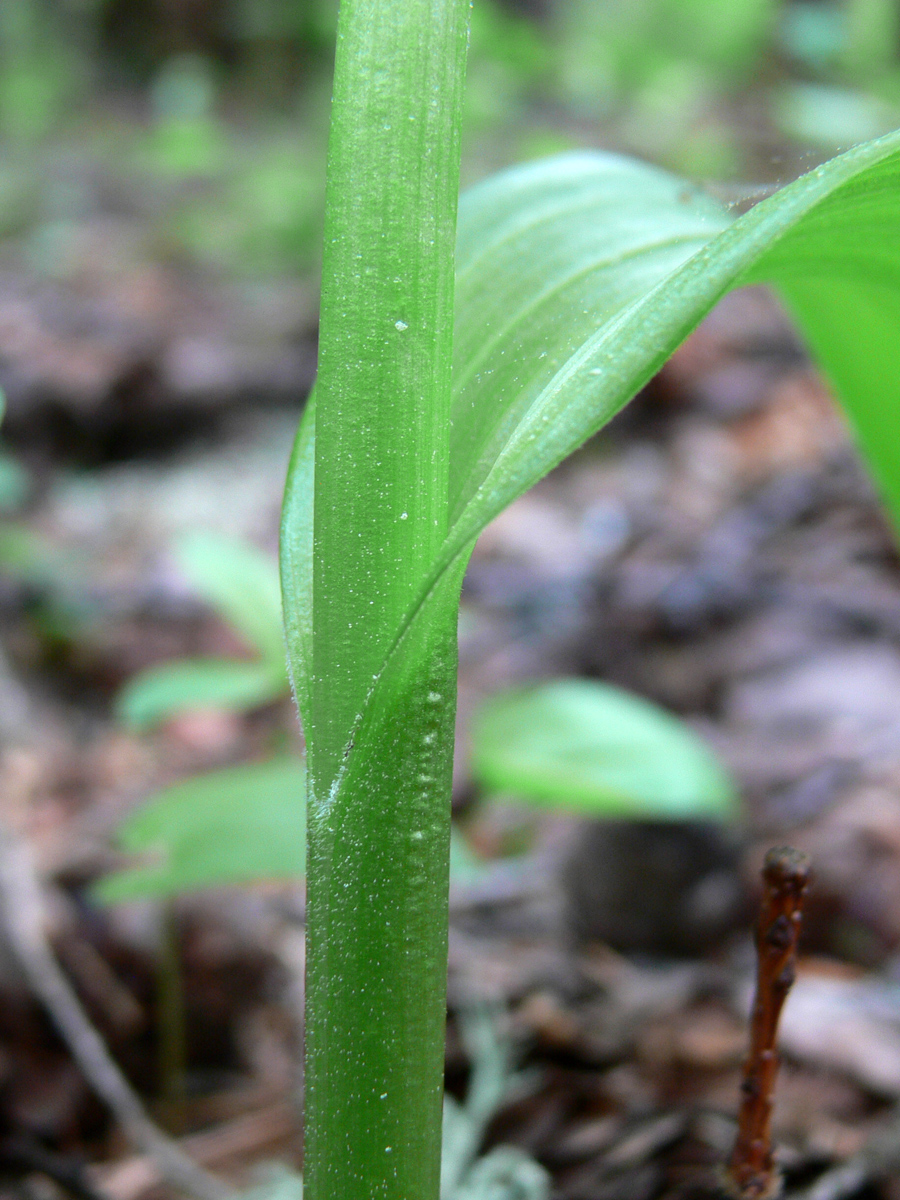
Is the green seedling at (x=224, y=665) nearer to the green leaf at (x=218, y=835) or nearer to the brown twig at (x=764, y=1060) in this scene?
the green leaf at (x=218, y=835)

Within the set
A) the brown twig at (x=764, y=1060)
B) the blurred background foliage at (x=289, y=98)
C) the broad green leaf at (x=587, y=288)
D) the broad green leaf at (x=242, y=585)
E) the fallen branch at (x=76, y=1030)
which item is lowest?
the fallen branch at (x=76, y=1030)

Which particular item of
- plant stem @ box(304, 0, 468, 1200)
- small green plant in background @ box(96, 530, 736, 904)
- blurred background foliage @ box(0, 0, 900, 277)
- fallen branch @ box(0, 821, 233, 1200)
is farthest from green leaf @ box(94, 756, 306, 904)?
blurred background foliage @ box(0, 0, 900, 277)

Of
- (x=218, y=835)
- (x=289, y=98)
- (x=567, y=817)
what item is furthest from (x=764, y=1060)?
(x=289, y=98)

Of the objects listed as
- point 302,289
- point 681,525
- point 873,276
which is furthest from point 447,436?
point 302,289

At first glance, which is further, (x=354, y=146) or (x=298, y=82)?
(x=298, y=82)

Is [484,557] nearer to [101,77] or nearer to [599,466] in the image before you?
[599,466]

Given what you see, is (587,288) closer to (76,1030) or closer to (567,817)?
(76,1030)

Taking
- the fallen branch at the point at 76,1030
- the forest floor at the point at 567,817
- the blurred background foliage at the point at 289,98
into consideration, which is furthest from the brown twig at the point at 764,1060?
the blurred background foliage at the point at 289,98
